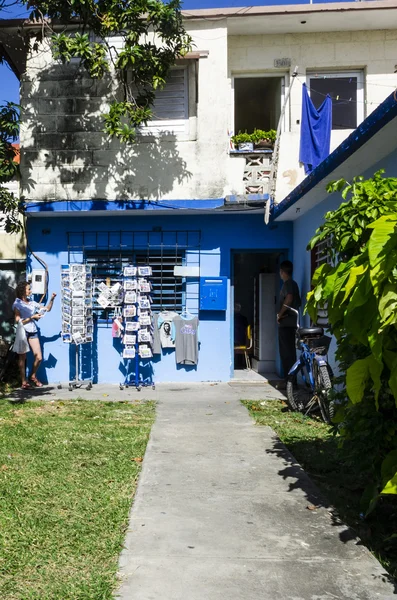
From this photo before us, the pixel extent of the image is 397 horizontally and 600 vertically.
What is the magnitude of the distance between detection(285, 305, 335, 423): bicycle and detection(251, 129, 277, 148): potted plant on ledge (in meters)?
4.17

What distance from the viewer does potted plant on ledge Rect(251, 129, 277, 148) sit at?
10.5 meters

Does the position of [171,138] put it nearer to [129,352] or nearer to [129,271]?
[129,271]

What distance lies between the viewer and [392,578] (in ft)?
10.9

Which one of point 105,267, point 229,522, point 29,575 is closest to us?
point 29,575

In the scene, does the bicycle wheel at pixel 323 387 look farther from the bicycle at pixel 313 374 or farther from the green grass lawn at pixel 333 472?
the green grass lawn at pixel 333 472

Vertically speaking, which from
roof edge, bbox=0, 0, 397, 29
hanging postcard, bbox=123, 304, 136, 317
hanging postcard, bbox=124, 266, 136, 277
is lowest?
hanging postcard, bbox=123, 304, 136, 317

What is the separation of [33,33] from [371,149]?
7181mm

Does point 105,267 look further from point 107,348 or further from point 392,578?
point 392,578

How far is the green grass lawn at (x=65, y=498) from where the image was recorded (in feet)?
10.8

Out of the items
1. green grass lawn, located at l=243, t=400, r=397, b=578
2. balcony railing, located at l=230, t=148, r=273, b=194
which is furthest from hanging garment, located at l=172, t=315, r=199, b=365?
balcony railing, located at l=230, t=148, r=273, b=194

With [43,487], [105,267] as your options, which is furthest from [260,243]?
[43,487]

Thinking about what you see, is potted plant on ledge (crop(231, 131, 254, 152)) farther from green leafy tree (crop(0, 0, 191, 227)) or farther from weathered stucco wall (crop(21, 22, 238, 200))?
green leafy tree (crop(0, 0, 191, 227))

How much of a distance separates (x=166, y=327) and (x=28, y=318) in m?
2.42

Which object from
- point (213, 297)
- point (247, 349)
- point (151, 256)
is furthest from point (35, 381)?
point (247, 349)
